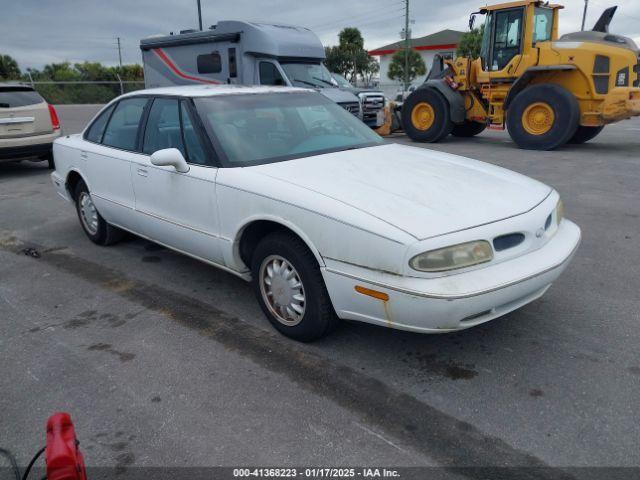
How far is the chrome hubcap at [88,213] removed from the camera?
17.3ft

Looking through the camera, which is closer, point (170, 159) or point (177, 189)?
point (170, 159)

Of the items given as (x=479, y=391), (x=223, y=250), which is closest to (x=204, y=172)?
(x=223, y=250)

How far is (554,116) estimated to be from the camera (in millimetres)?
10859

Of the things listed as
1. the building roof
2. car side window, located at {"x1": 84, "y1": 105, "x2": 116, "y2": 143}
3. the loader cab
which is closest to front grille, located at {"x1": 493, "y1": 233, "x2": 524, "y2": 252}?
car side window, located at {"x1": 84, "y1": 105, "x2": 116, "y2": 143}

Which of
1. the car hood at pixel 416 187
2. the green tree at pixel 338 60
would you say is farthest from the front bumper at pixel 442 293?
the green tree at pixel 338 60

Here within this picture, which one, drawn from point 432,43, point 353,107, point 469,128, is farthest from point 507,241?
point 432,43

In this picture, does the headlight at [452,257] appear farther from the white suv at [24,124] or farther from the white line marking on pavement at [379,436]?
the white suv at [24,124]

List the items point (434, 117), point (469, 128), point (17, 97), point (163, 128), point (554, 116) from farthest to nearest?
point (469, 128)
point (434, 117)
point (554, 116)
point (17, 97)
point (163, 128)

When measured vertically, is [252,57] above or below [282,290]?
above

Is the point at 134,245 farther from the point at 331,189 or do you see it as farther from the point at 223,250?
the point at 331,189

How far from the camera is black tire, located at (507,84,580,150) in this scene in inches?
418

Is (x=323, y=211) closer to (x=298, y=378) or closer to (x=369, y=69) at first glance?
(x=298, y=378)

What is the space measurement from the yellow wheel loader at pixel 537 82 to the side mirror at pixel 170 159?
9.21m

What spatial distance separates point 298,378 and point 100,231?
3.18 meters
